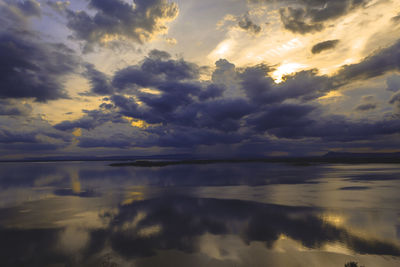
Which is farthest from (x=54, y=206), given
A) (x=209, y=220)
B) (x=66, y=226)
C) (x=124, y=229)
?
(x=209, y=220)

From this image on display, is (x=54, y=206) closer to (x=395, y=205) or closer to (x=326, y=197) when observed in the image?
(x=326, y=197)

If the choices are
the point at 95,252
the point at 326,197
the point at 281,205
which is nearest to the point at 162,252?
the point at 95,252

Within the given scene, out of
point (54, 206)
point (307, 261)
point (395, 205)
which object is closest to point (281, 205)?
point (395, 205)

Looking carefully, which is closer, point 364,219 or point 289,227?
point 289,227

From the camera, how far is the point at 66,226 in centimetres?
1892

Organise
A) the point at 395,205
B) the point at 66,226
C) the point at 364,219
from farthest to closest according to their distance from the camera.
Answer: the point at 395,205
the point at 364,219
the point at 66,226

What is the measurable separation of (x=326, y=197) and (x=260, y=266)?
2354 centimetres

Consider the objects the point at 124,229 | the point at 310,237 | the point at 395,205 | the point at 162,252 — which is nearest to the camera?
the point at 162,252

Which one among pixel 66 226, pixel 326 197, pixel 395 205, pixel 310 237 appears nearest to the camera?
pixel 310 237

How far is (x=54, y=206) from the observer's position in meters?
26.8

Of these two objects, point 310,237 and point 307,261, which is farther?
point 310,237

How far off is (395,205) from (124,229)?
1133 inches

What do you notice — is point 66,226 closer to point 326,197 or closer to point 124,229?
point 124,229

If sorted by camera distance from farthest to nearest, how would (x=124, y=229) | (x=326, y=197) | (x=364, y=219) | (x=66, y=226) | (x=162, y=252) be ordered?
(x=326, y=197), (x=364, y=219), (x=66, y=226), (x=124, y=229), (x=162, y=252)
